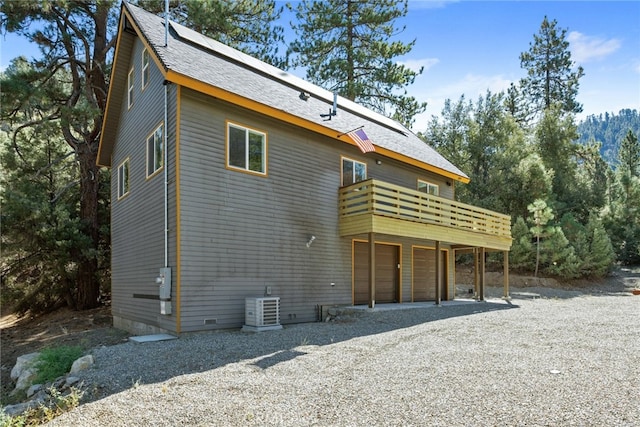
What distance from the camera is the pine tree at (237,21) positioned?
17828 millimetres

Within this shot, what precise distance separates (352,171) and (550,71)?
31.4m

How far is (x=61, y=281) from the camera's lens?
17.6 m

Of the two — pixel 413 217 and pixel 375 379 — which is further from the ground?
pixel 413 217

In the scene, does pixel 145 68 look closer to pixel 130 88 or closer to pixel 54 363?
pixel 130 88

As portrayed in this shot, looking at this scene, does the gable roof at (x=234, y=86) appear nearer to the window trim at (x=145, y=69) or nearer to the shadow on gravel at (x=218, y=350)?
the window trim at (x=145, y=69)

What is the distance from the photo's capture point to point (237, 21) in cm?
2036

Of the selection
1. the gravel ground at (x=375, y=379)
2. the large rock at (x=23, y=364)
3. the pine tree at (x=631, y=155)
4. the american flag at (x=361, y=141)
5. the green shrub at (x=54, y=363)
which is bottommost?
the large rock at (x=23, y=364)

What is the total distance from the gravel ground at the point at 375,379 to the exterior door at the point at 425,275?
20.7ft

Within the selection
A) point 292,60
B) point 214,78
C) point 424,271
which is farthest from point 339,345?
point 292,60

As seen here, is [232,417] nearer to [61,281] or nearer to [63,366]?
[63,366]

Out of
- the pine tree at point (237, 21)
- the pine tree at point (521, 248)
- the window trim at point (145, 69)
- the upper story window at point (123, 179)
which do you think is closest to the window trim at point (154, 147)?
the window trim at point (145, 69)

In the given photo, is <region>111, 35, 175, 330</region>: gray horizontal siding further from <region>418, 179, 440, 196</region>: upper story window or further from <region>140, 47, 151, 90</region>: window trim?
<region>418, 179, 440, 196</region>: upper story window

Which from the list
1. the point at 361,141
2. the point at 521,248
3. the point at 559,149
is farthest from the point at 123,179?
the point at 559,149

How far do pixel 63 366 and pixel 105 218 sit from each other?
1230 centimetres
